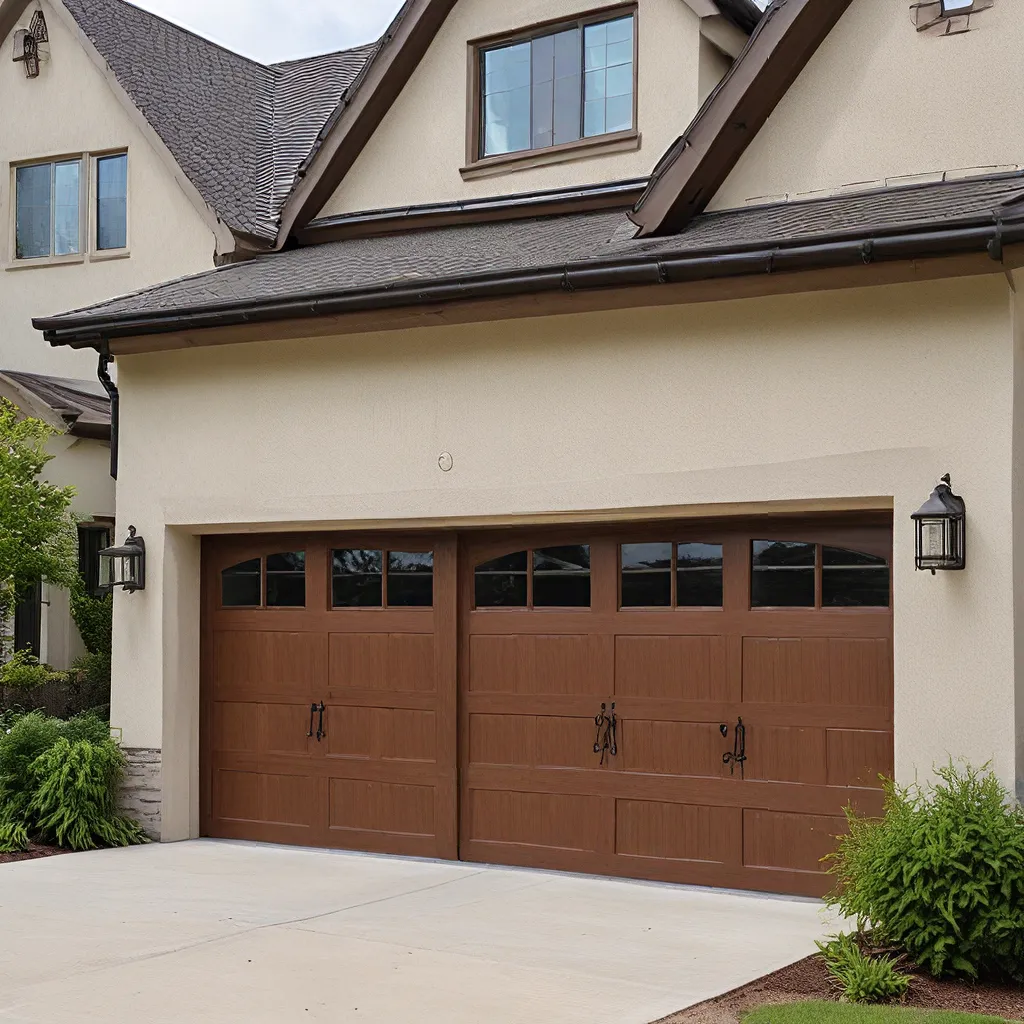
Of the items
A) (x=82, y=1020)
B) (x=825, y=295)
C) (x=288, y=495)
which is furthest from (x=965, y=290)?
(x=82, y=1020)

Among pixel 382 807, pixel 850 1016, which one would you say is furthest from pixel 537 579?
pixel 850 1016

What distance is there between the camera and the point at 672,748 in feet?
33.4

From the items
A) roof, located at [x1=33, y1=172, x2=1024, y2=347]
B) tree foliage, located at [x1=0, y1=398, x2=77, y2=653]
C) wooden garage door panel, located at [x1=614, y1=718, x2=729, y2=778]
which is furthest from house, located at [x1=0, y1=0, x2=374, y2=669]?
wooden garage door panel, located at [x1=614, y1=718, x2=729, y2=778]

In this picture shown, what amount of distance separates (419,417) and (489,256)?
4.43 ft

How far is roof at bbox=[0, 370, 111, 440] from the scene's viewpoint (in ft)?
51.4

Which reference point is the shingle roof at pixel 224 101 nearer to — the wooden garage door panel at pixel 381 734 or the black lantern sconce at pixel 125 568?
the black lantern sconce at pixel 125 568

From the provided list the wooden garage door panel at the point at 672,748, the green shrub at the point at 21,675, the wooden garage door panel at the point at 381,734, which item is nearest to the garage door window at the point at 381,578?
the wooden garage door panel at the point at 381,734

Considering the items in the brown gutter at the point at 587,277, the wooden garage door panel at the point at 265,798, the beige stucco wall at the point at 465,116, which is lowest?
the wooden garage door panel at the point at 265,798

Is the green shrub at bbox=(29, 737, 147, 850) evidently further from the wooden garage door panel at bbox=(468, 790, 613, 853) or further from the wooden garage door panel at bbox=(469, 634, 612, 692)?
the wooden garage door panel at bbox=(469, 634, 612, 692)

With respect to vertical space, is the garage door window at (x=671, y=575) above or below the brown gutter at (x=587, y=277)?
below

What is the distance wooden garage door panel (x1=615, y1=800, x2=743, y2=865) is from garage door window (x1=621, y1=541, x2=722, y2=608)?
1.45 metres

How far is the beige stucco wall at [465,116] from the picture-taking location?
11898mm

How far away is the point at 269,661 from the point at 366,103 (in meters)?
5.22

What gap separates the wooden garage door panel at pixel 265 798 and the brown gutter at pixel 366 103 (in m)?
5.20
